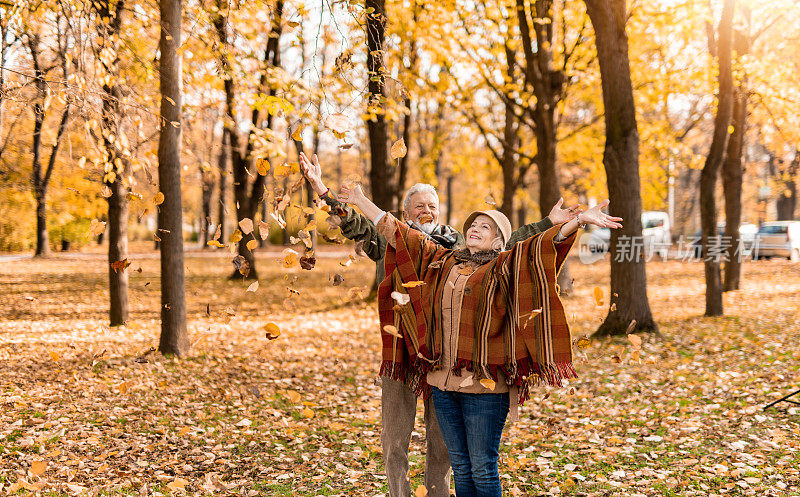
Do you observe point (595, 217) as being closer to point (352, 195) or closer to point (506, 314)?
point (506, 314)

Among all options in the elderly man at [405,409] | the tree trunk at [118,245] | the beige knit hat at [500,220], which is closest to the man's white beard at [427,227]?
the elderly man at [405,409]

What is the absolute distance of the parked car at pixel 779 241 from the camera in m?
22.5

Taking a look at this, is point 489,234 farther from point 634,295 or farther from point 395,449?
point 634,295

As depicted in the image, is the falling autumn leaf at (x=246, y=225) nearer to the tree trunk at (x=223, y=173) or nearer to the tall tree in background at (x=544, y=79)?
the tree trunk at (x=223, y=173)

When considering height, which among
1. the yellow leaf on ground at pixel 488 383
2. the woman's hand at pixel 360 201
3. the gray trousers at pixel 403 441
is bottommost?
the gray trousers at pixel 403 441

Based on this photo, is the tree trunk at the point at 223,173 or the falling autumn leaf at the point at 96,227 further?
the tree trunk at the point at 223,173

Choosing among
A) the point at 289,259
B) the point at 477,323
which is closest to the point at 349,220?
the point at 289,259

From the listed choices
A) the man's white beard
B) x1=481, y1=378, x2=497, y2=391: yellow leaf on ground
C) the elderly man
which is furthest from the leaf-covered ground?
x1=481, y1=378, x2=497, y2=391: yellow leaf on ground

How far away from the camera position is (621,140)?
8516 millimetres

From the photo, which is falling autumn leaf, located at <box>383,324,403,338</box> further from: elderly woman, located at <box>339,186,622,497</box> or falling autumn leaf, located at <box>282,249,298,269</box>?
falling autumn leaf, located at <box>282,249,298,269</box>

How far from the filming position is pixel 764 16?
44.2ft

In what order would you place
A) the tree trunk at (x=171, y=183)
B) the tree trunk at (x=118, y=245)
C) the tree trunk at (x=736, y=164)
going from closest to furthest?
Answer: the tree trunk at (x=171, y=183) → the tree trunk at (x=118, y=245) → the tree trunk at (x=736, y=164)

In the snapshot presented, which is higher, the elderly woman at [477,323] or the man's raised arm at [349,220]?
the man's raised arm at [349,220]

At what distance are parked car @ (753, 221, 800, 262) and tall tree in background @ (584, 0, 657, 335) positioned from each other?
58.5 ft
